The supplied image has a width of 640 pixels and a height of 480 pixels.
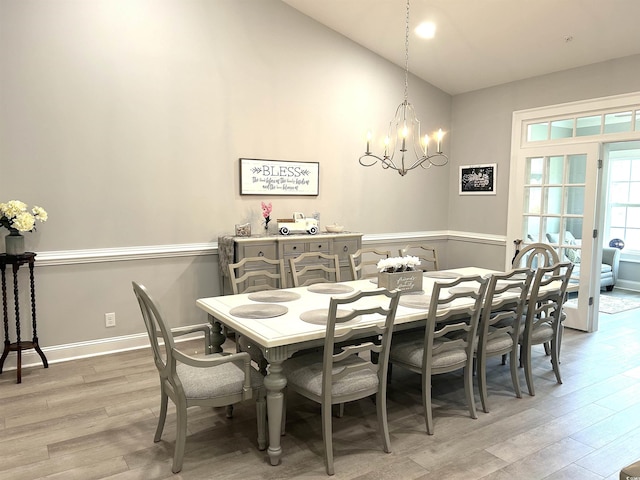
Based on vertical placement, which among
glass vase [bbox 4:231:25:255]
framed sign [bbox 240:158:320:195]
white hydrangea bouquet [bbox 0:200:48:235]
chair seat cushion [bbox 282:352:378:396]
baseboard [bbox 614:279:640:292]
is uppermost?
framed sign [bbox 240:158:320:195]

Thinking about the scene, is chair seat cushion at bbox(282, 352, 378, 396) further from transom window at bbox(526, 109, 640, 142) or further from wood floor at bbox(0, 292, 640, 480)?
transom window at bbox(526, 109, 640, 142)

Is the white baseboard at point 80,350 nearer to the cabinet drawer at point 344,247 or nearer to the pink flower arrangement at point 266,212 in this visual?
the pink flower arrangement at point 266,212

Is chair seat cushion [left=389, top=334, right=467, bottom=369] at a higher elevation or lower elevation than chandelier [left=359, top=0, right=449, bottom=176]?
lower

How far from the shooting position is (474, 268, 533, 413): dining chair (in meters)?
3.01

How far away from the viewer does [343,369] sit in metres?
2.45

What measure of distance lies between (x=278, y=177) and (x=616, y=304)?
4.73 meters

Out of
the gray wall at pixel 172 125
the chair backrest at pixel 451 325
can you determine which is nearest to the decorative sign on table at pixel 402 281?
the chair backrest at pixel 451 325

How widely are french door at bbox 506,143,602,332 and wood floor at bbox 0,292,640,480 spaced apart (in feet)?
4.31

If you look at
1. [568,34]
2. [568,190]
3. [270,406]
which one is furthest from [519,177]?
[270,406]

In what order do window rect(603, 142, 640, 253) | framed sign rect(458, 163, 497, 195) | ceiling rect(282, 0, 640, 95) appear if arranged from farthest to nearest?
1. window rect(603, 142, 640, 253)
2. framed sign rect(458, 163, 497, 195)
3. ceiling rect(282, 0, 640, 95)

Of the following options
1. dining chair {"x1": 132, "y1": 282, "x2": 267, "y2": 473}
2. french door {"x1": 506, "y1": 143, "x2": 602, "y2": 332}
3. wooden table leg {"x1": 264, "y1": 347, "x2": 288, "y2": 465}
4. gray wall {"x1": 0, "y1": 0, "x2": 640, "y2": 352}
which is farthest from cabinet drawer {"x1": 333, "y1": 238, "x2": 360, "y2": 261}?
wooden table leg {"x1": 264, "y1": 347, "x2": 288, "y2": 465}

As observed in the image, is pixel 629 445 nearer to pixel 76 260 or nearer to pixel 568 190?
pixel 568 190

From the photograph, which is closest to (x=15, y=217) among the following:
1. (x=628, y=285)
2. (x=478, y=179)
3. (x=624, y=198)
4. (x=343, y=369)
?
(x=343, y=369)

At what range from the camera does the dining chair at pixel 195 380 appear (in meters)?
2.27
